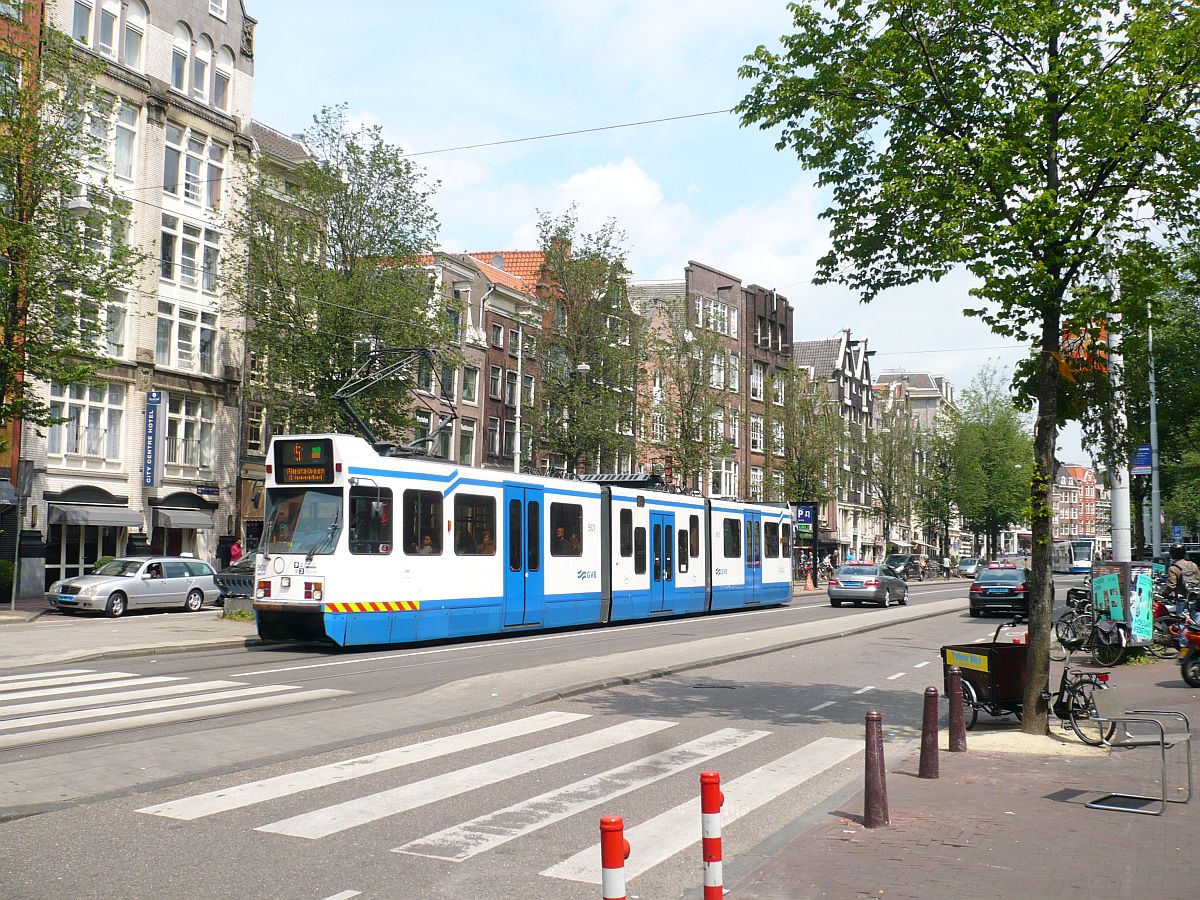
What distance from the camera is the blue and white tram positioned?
58.4 feet

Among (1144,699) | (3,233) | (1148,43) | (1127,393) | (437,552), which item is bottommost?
(1144,699)

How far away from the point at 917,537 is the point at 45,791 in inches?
4443

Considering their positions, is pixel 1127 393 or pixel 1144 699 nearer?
pixel 1127 393

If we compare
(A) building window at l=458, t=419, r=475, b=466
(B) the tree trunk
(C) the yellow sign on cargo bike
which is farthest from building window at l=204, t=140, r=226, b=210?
(B) the tree trunk

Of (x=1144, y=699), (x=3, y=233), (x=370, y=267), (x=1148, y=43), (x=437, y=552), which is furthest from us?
(x=370, y=267)

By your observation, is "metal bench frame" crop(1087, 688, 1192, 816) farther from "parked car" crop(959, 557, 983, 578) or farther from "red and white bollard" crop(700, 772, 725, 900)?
"parked car" crop(959, 557, 983, 578)

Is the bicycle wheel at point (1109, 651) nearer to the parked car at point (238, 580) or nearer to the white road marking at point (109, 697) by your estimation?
the white road marking at point (109, 697)

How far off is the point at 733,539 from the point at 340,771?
950 inches

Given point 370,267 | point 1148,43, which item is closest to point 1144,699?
point 1148,43

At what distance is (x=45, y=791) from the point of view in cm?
780

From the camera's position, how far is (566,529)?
77.2 feet

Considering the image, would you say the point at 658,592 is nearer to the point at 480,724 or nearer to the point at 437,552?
the point at 437,552

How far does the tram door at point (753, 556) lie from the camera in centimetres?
3319

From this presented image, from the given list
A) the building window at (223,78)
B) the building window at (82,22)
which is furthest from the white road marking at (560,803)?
the building window at (223,78)
